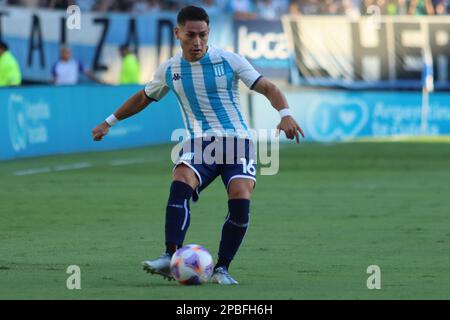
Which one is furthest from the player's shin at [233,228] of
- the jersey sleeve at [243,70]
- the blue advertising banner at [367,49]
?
the blue advertising banner at [367,49]

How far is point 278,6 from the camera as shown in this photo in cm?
3697

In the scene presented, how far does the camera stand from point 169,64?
32.8ft

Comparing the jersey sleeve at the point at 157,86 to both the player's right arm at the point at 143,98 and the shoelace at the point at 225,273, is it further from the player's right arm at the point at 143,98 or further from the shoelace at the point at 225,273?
the shoelace at the point at 225,273

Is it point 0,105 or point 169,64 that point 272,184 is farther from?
point 169,64

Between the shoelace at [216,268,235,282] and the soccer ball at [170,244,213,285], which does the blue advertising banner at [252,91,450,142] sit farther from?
the soccer ball at [170,244,213,285]

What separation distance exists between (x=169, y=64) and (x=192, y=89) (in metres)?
0.29

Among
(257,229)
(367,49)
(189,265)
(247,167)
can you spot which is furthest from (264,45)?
(189,265)

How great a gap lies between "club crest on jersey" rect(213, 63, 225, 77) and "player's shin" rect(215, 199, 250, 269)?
0.94 metres

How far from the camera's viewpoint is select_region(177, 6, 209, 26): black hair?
9.62m

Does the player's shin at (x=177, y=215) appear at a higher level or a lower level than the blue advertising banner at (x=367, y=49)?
lower

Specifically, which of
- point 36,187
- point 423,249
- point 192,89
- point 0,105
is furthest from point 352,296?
point 0,105

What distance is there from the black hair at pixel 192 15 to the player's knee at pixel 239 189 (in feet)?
3.90

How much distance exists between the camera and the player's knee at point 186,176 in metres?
9.73

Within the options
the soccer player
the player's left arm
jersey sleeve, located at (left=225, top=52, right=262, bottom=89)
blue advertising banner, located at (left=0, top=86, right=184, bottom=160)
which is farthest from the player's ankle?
blue advertising banner, located at (left=0, top=86, right=184, bottom=160)
